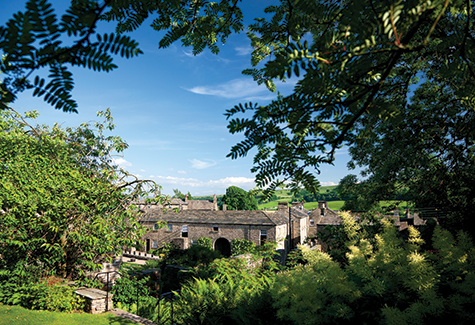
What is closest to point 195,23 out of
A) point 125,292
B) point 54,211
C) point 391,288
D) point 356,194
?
point 391,288

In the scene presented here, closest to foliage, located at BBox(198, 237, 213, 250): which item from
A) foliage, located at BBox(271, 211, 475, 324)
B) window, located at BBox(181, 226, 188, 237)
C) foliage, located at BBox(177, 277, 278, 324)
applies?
window, located at BBox(181, 226, 188, 237)

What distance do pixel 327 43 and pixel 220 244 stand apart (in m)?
38.3

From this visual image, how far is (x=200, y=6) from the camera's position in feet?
10.6

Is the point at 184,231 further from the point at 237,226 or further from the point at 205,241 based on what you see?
the point at 237,226

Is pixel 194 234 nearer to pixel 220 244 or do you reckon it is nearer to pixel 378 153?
pixel 220 244

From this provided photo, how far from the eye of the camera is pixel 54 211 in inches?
378

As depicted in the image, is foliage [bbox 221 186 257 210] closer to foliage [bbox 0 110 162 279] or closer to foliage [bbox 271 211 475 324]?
foliage [bbox 0 110 162 279]

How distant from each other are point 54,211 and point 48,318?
3679mm

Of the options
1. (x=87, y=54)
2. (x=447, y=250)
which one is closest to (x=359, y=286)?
(x=447, y=250)

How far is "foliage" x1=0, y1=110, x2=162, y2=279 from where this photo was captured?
9258 mm

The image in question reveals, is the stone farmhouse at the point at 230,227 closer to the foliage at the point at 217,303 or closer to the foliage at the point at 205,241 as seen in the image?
the foliage at the point at 205,241

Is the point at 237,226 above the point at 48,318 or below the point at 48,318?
above

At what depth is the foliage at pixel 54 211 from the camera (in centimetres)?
926

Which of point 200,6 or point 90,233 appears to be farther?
point 90,233
